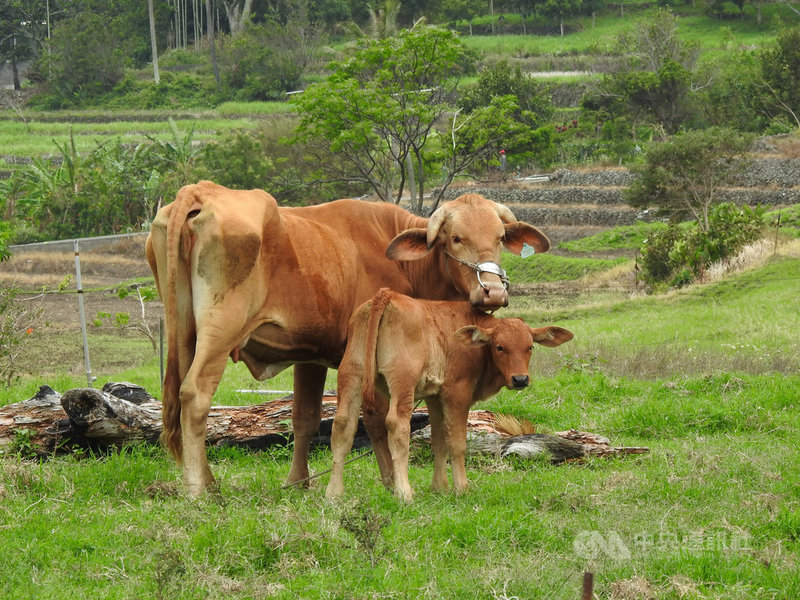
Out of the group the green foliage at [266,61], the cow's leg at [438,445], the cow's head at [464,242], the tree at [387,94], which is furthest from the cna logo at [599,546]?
the green foliage at [266,61]

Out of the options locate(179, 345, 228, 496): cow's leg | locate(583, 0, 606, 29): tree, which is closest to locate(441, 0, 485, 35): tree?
locate(583, 0, 606, 29): tree

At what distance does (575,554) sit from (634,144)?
5127 cm

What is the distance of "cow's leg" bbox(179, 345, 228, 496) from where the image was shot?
670cm

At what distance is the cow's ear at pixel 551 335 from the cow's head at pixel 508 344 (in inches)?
9.8

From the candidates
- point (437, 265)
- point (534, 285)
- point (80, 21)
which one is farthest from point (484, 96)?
point (437, 265)

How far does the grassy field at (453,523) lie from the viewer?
506 cm

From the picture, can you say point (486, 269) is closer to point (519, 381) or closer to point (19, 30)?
point (519, 381)

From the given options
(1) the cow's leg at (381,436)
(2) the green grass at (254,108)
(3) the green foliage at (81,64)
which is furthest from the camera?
(3) the green foliage at (81,64)

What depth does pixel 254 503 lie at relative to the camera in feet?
21.8

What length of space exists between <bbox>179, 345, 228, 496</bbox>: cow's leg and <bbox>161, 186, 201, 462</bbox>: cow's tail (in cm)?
34

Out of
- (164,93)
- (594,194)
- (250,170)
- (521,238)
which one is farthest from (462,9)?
(521,238)

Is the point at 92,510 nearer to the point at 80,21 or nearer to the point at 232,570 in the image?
the point at 232,570

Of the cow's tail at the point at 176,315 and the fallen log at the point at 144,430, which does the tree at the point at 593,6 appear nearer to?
the fallen log at the point at 144,430

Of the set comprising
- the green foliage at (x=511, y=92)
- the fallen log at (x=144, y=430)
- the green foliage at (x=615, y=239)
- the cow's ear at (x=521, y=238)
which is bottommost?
the green foliage at (x=615, y=239)
